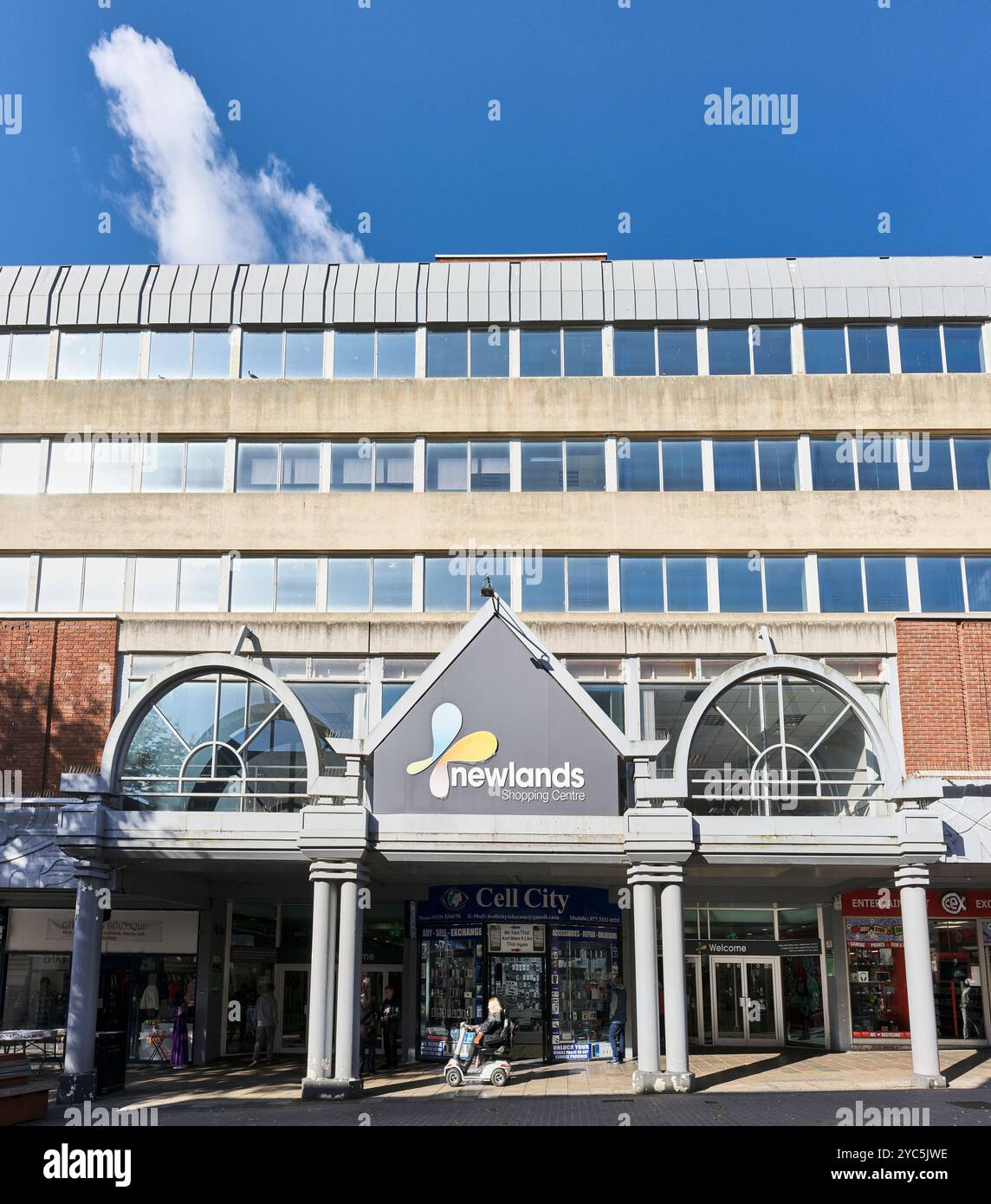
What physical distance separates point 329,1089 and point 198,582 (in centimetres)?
1365

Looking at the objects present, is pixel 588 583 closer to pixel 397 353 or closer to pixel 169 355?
pixel 397 353

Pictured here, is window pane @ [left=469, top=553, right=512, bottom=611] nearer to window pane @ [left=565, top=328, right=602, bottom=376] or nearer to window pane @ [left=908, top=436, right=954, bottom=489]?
window pane @ [left=565, top=328, right=602, bottom=376]

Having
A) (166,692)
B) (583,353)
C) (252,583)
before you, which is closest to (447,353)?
(583,353)

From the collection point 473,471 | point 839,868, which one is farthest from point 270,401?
point 839,868

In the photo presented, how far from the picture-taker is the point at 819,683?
66.2 feet

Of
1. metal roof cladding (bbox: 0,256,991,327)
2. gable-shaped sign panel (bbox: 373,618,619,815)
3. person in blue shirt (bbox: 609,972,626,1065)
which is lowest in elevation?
person in blue shirt (bbox: 609,972,626,1065)

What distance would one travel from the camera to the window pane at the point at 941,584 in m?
28.0

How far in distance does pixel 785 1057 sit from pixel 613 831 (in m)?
7.87

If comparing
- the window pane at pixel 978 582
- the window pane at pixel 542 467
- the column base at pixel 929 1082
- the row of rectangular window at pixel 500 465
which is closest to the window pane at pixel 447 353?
the row of rectangular window at pixel 500 465

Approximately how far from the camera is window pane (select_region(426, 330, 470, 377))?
29688 millimetres

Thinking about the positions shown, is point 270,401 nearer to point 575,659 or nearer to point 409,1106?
point 575,659

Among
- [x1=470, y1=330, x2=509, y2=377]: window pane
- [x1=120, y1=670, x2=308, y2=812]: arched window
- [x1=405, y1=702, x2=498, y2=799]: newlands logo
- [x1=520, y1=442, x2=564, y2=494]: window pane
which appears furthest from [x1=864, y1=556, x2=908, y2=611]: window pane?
[x1=120, y1=670, x2=308, y2=812]: arched window

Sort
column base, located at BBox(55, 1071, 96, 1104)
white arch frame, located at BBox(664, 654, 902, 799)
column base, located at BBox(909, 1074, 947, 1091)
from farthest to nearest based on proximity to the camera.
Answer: white arch frame, located at BBox(664, 654, 902, 799)
column base, located at BBox(909, 1074, 947, 1091)
column base, located at BBox(55, 1071, 96, 1104)

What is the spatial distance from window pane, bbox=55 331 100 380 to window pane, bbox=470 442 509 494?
31.1 feet
